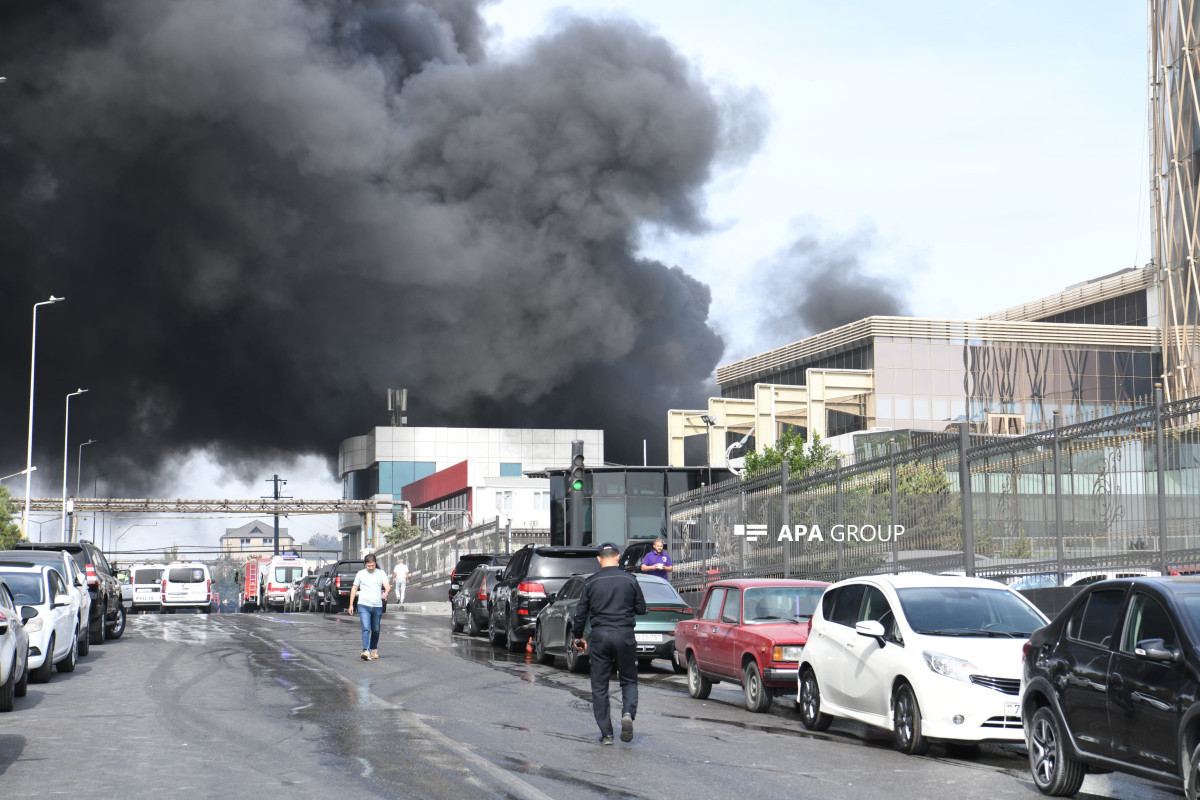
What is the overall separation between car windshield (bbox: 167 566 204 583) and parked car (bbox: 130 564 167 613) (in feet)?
5.69

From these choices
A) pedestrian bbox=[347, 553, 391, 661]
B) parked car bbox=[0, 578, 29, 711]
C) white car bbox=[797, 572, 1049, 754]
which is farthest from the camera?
pedestrian bbox=[347, 553, 391, 661]

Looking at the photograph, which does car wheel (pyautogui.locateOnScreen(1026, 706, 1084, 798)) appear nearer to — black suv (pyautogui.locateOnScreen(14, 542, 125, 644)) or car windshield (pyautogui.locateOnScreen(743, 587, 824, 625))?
car windshield (pyautogui.locateOnScreen(743, 587, 824, 625))

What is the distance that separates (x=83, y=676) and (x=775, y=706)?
8.66 m

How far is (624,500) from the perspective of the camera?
61938 millimetres

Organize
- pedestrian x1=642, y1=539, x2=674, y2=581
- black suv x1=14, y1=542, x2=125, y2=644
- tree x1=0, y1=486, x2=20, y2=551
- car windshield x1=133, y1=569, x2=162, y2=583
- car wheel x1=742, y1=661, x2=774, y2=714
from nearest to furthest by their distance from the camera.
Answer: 1. car wheel x1=742, y1=661, x2=774, y2=714
2. black suv x1=14, y1=542, x2=125, y2=644
3. pedestrian x1=642, y1=539, x2=674, y2=581
4. car windshield x1=133, y1=569, x2=162, y2=583
5. tree x1=0, y1=486, x2=20, y2=551

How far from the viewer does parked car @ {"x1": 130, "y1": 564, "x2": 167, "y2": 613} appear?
163ft

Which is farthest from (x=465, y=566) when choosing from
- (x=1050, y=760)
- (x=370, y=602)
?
(x=1050, y=760)

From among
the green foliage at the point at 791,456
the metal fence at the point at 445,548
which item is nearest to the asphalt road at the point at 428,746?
the metal fence at the point at 445,548

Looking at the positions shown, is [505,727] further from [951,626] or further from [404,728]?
[951,626]

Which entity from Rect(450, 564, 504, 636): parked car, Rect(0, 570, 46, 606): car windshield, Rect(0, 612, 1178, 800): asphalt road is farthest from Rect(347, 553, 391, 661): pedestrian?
Rect(450, 564, 504, 636): parked car

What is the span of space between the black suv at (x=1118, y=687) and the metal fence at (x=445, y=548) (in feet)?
106

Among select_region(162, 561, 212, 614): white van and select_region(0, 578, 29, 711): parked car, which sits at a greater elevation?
select_region(0, 578, 29, 711): parked car

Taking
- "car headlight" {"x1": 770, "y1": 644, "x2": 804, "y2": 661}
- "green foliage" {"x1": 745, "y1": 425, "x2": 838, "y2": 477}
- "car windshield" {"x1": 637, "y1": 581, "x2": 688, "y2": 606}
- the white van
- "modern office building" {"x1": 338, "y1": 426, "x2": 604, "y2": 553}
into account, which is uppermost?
"modern office building" {"x1": 338, "y1": 426, "x2": 604, "y2": 553}

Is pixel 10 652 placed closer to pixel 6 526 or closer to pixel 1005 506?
pixel 1005 506
